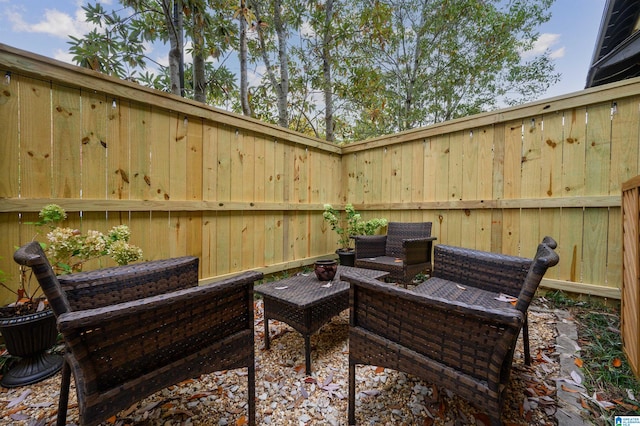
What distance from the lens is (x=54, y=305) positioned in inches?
32.8

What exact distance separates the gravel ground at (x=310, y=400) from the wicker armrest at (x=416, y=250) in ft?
3.71

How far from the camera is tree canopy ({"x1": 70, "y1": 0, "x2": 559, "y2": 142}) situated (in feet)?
11.0

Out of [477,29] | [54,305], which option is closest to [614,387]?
[54,305]

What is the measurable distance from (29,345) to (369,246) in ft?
9.60

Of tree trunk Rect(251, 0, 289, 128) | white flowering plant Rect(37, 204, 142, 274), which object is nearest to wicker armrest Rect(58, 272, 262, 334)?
white flowering plant Rect(37, 204, 142, 274)

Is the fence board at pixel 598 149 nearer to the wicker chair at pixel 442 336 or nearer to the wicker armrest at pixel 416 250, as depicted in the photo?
the wicker armrest at pixel 416 250

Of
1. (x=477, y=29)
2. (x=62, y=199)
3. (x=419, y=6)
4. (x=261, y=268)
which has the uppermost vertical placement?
(x=419, y=6)

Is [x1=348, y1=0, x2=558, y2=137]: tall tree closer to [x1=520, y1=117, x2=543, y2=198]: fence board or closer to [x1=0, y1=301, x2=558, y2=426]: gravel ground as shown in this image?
[x1=520, y1=117, x2=543, y2=198]: fence board

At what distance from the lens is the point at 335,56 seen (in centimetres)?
498

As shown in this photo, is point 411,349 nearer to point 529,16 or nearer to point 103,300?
point 103,300

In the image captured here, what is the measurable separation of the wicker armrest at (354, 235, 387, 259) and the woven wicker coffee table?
1.24 metres

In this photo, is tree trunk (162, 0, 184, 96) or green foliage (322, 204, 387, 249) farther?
green foliage (322, 204, 387, 249)

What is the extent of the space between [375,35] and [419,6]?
2508 millimetres

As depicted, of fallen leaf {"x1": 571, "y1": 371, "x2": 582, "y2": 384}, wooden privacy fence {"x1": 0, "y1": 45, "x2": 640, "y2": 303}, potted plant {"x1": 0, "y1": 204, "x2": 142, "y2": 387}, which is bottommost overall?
fallen leaf {"x1": 571, "y1": 371, "x2": 582, "y2": 384}
